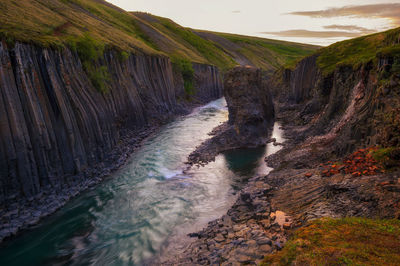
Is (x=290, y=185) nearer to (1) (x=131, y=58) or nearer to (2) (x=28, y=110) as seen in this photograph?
(2) (x=28, y=110)

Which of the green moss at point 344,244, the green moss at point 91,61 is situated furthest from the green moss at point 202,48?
the green moss at point 344,244

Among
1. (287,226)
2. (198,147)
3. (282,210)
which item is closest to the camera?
(287,226)

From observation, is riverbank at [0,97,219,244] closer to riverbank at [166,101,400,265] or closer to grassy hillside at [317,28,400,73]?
riverbank at [166,101,400,265]

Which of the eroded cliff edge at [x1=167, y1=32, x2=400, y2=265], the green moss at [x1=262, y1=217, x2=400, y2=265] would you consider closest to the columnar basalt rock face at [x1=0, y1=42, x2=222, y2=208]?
the eroded cliff edge at [x1=167, y1=32, x2=400, y2=265]

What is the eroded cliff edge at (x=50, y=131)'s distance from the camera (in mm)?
14938

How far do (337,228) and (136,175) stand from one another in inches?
669

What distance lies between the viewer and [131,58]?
38812 mm

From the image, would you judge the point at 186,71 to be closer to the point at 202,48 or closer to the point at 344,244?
the point at 202,48

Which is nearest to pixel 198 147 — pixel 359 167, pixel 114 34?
pixel 359 167

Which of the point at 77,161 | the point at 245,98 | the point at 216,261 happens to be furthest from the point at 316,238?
the point at 245,98

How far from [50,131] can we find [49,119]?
930mm

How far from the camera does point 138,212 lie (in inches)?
654

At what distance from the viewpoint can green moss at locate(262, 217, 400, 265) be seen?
724cm

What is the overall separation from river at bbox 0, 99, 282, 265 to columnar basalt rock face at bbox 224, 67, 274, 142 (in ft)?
12.8
